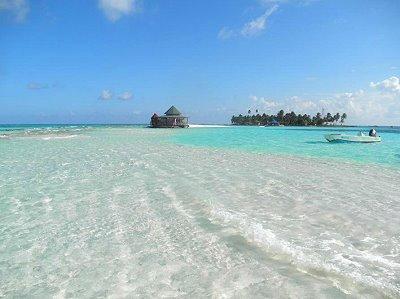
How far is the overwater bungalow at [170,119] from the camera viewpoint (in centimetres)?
6795

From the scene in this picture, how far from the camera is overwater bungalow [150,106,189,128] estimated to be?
67.9 meters

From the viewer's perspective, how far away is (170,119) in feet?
223

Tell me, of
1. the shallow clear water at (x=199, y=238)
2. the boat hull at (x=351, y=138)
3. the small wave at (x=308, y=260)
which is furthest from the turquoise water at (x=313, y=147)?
the small wave at (x=308, y=260)

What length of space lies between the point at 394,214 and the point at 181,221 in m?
3.74

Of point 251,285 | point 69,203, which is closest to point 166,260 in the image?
point 251,285

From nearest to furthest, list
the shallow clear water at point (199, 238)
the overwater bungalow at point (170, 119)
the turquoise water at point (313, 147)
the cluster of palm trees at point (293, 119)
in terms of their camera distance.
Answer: the shallow clear water at point (199, 238)
the turquoise water at point (313, 147)
the overwater bungalow at point (170, 119)
the cluster of palm trees at point (293, 119)

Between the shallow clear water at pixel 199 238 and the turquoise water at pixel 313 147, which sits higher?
the shallow clear water at pixel 199 238

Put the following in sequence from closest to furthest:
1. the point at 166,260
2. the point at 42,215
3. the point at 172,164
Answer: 1. the point at 166,260
2. the point at 42,215
3. the point at 172,164

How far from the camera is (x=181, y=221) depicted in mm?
5645

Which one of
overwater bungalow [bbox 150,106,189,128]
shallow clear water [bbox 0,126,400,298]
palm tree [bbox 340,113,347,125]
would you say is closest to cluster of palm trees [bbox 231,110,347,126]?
palm tree [bbox 340,113,347,125]

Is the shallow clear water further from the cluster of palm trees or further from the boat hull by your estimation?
the cluster of palm trees

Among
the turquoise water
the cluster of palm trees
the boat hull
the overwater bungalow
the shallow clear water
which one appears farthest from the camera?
the cluster of palm trees

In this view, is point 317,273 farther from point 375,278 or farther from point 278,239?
point 278,239

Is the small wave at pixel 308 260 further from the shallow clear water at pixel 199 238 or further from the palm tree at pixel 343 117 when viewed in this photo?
the palm tree at pixel 343 117
